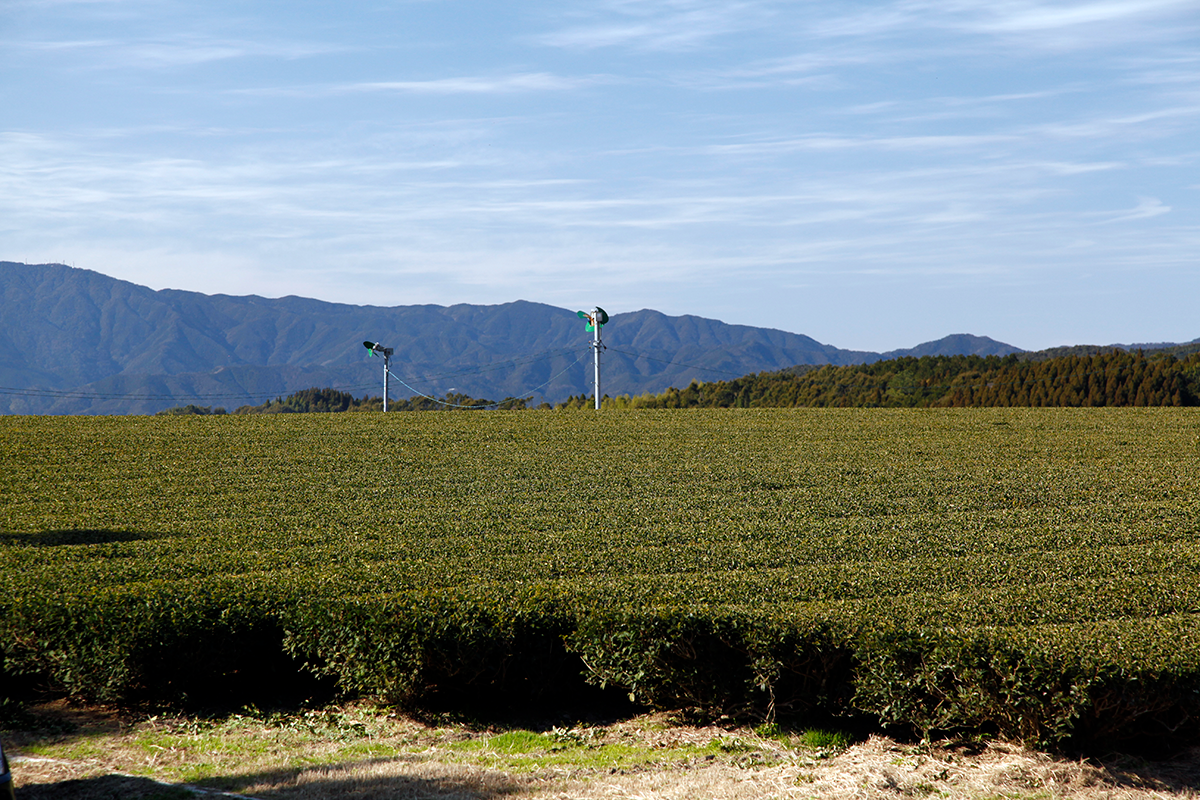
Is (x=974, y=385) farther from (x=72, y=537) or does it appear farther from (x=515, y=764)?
(x=515, y=764)

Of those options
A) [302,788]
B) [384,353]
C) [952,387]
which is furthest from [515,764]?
[952,387]

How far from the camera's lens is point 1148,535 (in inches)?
362

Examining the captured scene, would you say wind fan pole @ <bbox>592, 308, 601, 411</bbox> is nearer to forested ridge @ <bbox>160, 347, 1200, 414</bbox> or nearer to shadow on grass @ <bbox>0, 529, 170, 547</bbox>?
forested ridge @ <bbox>160, 347, 1200, 414</bbox>

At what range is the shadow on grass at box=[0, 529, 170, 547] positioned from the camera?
9.25 m

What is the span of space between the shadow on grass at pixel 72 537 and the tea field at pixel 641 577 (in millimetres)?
52

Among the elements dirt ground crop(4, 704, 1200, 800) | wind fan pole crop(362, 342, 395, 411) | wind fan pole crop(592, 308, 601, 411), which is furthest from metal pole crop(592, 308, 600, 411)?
dirt ground crop(4, 704, 1200, 800)

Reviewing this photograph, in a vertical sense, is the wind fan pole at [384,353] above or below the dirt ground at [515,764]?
above

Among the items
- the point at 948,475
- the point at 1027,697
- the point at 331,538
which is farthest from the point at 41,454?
the point at 1027,697

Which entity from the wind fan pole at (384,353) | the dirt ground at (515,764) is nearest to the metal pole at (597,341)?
the wind fan pole at (384,353)

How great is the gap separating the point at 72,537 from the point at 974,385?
142 ft

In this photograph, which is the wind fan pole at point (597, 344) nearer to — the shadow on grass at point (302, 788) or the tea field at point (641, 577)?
the tea field at point (641, 577)

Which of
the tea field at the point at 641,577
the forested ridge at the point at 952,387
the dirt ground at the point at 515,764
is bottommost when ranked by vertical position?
the dirt ground at the point at 515,764

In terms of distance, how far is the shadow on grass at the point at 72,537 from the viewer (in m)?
9.25

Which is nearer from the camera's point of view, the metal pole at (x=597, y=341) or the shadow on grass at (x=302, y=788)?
the shadow on grass at (x=302, y=788)
